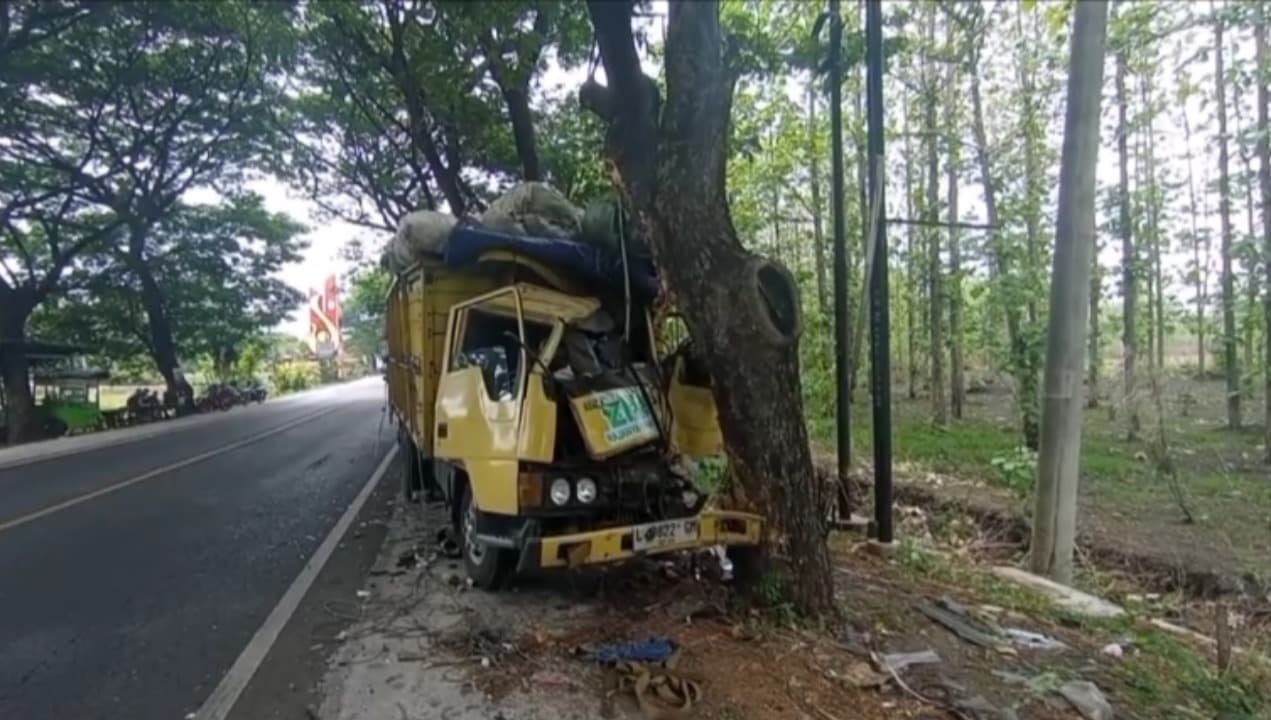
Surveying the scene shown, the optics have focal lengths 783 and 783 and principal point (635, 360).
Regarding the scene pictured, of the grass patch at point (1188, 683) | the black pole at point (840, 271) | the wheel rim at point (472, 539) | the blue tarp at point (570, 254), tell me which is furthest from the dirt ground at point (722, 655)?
the blue tarp at point (570, 254)

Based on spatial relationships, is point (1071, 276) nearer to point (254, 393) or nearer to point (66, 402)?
point (66, 402)

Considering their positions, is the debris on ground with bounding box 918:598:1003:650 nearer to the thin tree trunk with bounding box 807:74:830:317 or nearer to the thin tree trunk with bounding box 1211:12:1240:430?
the thin tree trunk with bounding box 1211:12:1240:430

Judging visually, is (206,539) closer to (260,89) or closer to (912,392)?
(260,89)

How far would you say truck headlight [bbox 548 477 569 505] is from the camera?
5035mm

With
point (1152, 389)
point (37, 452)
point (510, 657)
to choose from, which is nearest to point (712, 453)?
point (510, 657)

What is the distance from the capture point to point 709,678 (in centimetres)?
414

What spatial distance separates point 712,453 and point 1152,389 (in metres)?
7.76

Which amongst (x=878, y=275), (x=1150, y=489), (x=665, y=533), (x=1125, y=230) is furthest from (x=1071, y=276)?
(x=1125, y=230)

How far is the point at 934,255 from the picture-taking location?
56.5 ft

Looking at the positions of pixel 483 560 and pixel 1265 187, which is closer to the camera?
pixel 483 560

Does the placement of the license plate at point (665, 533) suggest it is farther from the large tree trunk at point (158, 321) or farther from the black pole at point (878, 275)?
the large tree trunk at point (158, 321)

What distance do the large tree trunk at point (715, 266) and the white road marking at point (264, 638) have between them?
3.07 metres

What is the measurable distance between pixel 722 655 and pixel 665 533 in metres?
0.82

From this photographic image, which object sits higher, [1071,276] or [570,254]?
[570,254]
